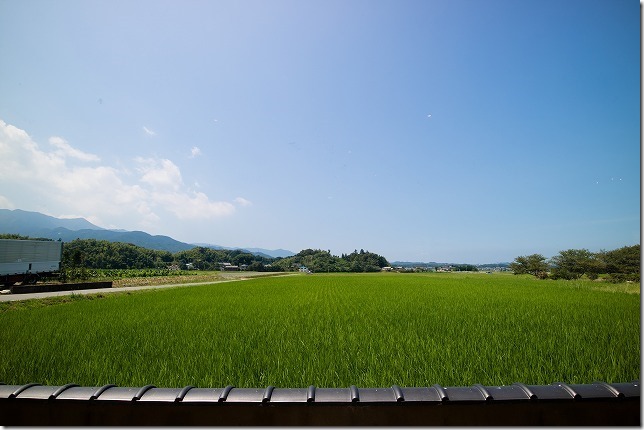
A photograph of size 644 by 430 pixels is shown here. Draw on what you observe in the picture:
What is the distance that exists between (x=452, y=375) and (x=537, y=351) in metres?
1.61

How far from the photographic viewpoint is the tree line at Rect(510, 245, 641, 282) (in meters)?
16.6

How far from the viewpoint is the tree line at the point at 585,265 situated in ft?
54.5

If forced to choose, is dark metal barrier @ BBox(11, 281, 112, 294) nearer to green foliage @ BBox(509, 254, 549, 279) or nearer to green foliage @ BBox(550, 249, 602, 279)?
green foliage @ BBox(550, 249, 602, 279)

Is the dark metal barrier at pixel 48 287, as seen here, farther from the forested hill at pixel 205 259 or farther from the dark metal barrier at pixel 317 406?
the dark metal barrier at pixel 317 406

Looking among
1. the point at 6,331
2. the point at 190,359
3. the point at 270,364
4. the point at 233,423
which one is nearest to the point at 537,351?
the point at 270,364

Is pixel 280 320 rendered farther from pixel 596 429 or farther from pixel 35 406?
pixel 596 429

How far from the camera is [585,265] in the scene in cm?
2470

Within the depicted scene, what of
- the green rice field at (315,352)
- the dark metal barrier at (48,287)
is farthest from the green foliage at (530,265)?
the dark metal barrier at (48,287)

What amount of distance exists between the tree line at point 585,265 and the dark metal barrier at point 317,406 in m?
17.0

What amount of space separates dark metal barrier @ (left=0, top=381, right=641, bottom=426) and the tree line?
17.0 m

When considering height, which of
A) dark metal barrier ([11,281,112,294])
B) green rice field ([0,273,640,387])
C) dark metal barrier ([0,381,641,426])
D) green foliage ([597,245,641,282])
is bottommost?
dark metal barrier ([11,281,112,294])

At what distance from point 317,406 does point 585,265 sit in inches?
1295

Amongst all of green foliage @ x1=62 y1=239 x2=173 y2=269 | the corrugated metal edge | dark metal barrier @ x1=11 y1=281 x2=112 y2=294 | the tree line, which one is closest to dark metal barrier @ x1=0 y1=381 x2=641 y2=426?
the corrugated metal edge

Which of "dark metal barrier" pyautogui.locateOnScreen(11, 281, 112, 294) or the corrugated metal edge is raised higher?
the corrugated metal edge
